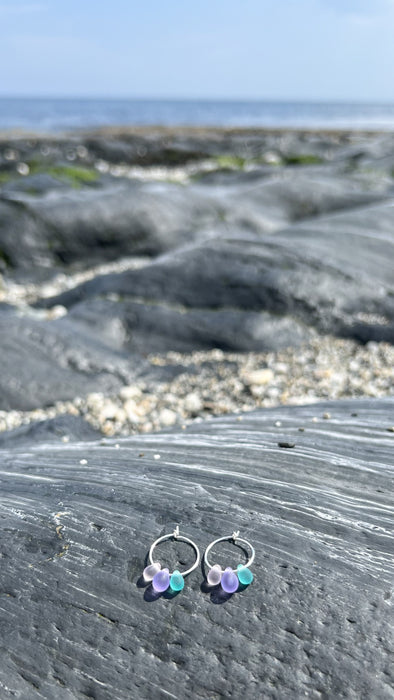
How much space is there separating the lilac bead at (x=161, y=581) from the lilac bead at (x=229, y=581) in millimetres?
162

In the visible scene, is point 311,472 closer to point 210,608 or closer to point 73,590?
point 210,608

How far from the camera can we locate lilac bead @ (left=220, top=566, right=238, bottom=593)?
1747mm

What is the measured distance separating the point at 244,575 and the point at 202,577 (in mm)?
132

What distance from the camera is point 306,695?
1.52m

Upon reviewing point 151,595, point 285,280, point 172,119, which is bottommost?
point 172,119

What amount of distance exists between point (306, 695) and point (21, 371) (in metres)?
3.90

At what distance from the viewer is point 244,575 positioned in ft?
5.83

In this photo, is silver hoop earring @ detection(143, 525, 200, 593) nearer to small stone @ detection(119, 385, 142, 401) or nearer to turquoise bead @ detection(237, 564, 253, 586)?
turquoise bead @ detection(237, 564, 253, 586)

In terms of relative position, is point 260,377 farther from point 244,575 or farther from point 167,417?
point 244,575

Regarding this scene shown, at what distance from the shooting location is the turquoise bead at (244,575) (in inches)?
69.7

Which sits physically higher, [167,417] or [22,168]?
[167,417]

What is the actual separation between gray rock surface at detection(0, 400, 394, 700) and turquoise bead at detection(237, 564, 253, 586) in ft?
0.12

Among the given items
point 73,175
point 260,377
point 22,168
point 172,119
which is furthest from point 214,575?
point 172,119

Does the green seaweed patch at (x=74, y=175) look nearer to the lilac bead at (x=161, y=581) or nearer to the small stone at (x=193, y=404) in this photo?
the small stone at (x=193, y=404)
